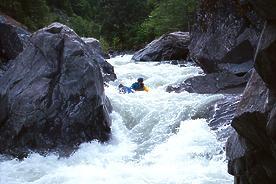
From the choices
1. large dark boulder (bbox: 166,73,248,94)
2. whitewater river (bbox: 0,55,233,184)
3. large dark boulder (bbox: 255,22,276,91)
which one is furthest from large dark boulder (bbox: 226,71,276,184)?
large dark boulder (bbox: 166,73,248,94)

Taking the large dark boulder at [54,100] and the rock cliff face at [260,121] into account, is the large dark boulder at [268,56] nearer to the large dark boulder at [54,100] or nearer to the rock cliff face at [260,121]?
the rock cliff face at [260,121]

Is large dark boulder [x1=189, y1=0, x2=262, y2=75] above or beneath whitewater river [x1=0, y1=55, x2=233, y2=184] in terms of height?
above

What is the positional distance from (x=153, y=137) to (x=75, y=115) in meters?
1.75

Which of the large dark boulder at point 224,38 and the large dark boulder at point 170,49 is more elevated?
the large dark boulder at point 224,38

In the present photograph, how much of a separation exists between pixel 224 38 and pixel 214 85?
219 cm

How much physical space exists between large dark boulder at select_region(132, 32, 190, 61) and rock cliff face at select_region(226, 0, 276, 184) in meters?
15.6

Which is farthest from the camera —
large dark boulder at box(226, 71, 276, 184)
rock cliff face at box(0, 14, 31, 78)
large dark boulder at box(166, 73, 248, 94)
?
rock cliff face at box(0, 14, 31, 78)

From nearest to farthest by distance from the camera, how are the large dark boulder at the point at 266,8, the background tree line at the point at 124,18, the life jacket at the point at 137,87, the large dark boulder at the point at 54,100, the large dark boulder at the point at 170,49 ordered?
the large dark boulder at the point at 266,8 < the large dark boulder at the point at 54,100 < the life jacket at the point at 137,87 < the background tree line at the point at 124,18 < the large dark boulder at the point at 170,49

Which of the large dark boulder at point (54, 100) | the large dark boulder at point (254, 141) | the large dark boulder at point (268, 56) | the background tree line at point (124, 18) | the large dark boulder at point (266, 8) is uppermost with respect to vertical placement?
the large dark boulder at point (266, 8)

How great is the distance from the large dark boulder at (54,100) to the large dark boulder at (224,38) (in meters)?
4.90

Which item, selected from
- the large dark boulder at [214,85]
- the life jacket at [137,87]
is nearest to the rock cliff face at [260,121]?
the large dark boulder at [214,85]

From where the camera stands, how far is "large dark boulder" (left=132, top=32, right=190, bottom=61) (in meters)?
21.2

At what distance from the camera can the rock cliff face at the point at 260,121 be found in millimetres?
4344

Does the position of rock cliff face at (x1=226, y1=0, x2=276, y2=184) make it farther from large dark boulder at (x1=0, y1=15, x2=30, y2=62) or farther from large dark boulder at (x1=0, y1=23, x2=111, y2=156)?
large dark boulder at (x1=0, y1=15, x2=30, y2=62)
